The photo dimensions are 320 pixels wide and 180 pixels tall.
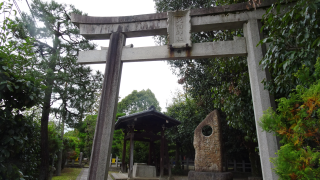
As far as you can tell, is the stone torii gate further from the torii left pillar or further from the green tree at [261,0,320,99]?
the green tree at [261,0,320,99]

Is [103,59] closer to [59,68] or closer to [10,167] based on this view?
[10,167]

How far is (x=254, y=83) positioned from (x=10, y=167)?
4097 millimetres

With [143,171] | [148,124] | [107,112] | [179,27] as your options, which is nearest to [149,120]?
[148,124]

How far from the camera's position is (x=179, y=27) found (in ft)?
13.1

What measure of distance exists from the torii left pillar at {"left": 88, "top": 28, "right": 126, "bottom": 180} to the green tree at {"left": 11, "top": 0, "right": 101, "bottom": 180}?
3.36 meters

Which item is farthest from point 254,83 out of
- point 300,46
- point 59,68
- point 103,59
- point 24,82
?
point 59,68

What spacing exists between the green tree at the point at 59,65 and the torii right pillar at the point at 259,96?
569 cm

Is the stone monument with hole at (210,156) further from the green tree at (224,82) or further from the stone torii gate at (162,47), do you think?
the stone torii gate at (162,47)

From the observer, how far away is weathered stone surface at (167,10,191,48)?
155 inches

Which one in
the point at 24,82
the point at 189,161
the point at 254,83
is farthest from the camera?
the point at 189,161

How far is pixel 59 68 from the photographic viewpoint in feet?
23.6

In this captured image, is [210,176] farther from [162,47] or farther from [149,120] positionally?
[149,120]

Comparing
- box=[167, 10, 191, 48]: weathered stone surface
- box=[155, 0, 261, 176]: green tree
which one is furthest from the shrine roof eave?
box=[167, 10, 191, 48]: weathered stone surface

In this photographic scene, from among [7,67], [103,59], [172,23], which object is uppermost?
[172,23]
